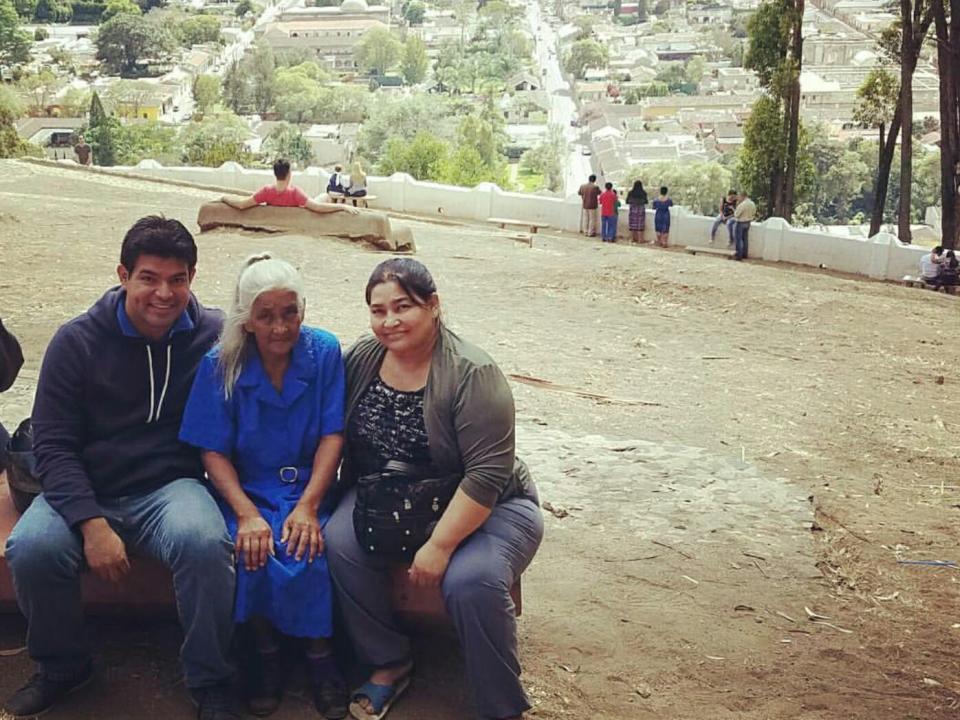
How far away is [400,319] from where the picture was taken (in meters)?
3.28

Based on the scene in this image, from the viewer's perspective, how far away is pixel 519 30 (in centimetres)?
8188

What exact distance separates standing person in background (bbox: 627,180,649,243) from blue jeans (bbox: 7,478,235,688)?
1603 cm

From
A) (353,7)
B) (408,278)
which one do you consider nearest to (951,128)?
(408,278)

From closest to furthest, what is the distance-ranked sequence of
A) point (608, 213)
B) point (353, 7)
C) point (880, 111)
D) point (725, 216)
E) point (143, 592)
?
point (143, 592) < point (725, 216) < point (608, 213) < point (880, 111) < point (353, 7)

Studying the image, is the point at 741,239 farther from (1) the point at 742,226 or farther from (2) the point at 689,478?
(2) the point at 689,478

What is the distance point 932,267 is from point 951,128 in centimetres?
450

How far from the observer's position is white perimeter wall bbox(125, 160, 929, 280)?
16953mm

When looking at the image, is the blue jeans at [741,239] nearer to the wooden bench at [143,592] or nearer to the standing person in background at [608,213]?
the standing person in background at [608,213]

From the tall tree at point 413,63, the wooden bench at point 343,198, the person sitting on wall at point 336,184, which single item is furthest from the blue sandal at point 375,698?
the tall tree at point 413,63

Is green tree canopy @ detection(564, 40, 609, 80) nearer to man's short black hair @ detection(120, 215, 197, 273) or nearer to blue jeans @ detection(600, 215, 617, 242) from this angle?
blue jeans @ detection(600, 215, 617, 242)

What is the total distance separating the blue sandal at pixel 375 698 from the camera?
3189mm

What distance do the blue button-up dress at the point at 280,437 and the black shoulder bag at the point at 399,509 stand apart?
17 cm

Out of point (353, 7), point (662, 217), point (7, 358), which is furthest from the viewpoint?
point (353, 7)

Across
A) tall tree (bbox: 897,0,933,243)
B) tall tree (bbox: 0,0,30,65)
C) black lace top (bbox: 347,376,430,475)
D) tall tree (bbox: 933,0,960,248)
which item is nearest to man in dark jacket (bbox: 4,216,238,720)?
black lace top (bbox: 347,376,430,475)
